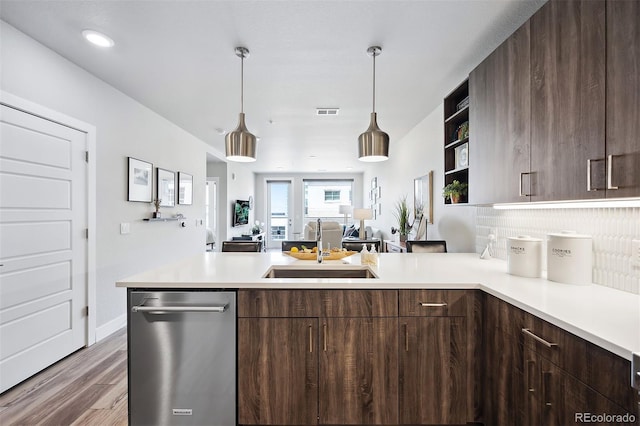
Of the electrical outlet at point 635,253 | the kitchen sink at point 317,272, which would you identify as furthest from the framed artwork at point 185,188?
the electrical outlet at point 635,253

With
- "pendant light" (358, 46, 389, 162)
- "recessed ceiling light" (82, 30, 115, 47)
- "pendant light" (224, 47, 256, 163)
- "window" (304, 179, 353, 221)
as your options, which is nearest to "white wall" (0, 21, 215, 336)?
"recessed ceiling light" (82, 30, 115, 47)

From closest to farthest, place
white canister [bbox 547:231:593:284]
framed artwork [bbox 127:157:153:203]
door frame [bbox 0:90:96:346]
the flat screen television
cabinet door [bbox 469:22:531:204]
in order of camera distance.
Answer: white canister [bbox 547:231:593:284] < cabinet door [bbox 469:22:531:204] < door frame [bbox 0:90:96:346] < framed artwork [bbox 127:157:153:203] < the flat screen television

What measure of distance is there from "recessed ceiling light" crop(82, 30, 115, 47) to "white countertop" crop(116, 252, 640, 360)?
1751 millimetres

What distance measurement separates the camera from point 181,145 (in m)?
4.58

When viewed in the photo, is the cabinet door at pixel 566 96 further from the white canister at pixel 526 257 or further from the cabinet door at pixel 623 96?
the white canister at pixel 526 257

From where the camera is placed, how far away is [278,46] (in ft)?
7.42

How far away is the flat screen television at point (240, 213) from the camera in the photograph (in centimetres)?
732

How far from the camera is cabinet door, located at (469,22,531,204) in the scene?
5.26 ft

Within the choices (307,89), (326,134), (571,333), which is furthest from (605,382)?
(326,134)

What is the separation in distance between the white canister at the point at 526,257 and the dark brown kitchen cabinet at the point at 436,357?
0.41 meters

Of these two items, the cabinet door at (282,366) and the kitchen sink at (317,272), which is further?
the kitchen sink at (317,272)

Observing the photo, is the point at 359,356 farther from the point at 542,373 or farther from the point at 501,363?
the point at 542,373

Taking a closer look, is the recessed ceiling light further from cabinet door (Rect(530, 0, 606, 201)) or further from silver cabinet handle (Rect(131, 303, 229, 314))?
cabinet door (Rect(530, 0, 606, 201))

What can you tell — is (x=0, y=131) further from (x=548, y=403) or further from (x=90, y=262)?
(x=548, y=403)
